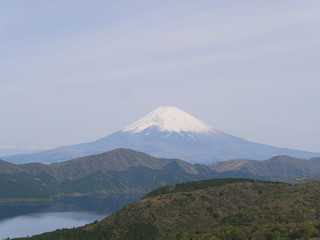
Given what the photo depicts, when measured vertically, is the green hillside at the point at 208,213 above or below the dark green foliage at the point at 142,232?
above

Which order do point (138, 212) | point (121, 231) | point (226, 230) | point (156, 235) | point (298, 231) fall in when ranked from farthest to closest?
point (138, 212), point (121, 231), point (156, 235), point (226, 230), point (298, 231)

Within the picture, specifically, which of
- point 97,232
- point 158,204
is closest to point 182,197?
point 158,204

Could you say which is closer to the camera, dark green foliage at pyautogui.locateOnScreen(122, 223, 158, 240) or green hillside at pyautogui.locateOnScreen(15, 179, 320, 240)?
green hillside at pyautogui.locateOnScreen(15, 179, 320, 240)

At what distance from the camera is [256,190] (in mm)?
196875

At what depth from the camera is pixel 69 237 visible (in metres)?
162

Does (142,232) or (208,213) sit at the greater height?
(208,213)

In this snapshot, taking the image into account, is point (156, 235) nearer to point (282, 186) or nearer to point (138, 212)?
point (138, 212)

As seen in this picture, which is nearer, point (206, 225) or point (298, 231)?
point (298, 231)

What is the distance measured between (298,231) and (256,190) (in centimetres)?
10990

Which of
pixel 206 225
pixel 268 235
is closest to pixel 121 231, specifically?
pixel 206 225

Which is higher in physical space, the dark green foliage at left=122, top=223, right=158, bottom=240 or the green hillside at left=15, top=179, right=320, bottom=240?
the green hillside at left=15, top=179, right=320, bottom=240

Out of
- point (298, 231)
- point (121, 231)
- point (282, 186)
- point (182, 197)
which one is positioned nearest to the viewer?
point (298, 231)

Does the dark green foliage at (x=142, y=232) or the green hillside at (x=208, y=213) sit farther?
the dark green foliage at (x=142, y=232)

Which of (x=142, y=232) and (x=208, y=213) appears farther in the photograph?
(x=208, y=213)
